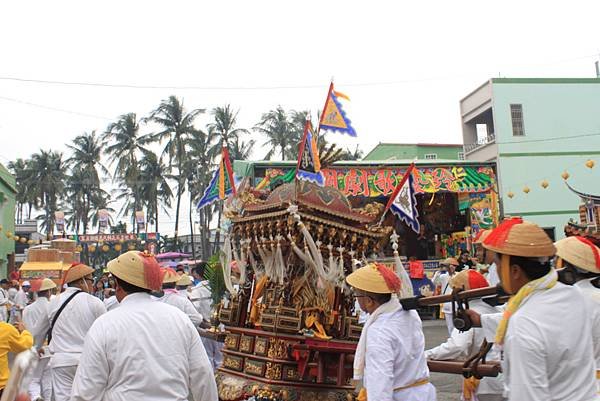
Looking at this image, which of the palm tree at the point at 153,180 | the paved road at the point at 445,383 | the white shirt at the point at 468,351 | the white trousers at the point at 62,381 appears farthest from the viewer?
the palm tree at the point at 153,180

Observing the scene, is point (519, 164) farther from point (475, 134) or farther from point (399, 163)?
point (399, 163)

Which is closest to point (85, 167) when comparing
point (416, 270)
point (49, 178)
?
point (49, 178)

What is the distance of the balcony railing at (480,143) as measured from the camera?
98.8 ft

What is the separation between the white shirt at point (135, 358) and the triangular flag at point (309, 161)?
379 centimetres

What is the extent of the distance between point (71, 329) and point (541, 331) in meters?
5.59

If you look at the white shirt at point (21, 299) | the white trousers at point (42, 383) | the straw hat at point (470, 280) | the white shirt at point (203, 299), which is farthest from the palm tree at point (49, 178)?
the straw hat at point (470, 280)

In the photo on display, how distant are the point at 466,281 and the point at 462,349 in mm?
576

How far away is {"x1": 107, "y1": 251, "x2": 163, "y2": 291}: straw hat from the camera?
3.94 metres

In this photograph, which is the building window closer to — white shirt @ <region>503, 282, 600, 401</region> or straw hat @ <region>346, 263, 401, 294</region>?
straw hat @ <region>346, 263, 401, 294</region>

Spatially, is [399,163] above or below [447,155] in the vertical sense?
below

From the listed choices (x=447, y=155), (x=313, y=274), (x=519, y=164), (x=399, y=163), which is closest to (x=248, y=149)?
(x=447, y=155)

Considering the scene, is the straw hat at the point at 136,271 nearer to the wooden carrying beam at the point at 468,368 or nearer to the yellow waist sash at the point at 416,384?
the yellow waist sash at the point at 416,384

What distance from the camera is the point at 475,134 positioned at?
32.4 meters

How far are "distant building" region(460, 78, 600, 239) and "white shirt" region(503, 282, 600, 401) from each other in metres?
27.5
